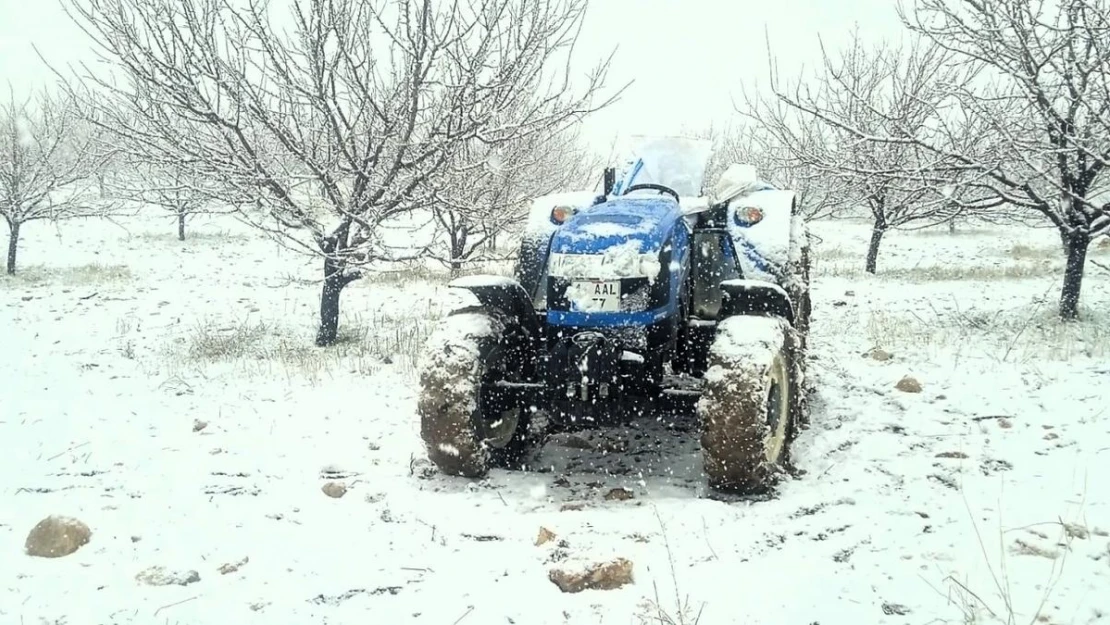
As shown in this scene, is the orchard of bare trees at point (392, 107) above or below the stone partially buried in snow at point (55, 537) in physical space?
above

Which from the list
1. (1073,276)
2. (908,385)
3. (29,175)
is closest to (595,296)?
(908,385)

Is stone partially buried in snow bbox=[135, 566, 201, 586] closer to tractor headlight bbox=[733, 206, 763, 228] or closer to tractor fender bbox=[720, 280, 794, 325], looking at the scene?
tractor fender bbox=[720, 280, 794, 325]

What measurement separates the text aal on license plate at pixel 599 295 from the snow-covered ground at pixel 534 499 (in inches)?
38.0

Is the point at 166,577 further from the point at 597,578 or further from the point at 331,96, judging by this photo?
the point at 331,96

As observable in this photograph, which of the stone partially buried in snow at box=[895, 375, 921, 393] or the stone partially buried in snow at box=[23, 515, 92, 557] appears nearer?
the stone partially buried in snow at box=[23, 515, 92, 557]

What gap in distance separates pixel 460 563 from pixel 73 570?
60.8 inches

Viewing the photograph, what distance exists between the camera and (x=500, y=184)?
1209cm

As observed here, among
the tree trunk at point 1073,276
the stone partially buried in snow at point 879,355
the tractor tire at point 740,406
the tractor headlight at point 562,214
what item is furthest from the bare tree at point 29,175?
the tree trunk at point 1073,276

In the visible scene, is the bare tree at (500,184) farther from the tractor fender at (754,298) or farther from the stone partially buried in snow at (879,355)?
the stone partially buried in snow at (879,355)

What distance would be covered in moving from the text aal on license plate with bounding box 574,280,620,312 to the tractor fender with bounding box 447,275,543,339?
59 centimetres

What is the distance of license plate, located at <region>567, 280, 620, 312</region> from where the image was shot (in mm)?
3801

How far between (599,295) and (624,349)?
312mm

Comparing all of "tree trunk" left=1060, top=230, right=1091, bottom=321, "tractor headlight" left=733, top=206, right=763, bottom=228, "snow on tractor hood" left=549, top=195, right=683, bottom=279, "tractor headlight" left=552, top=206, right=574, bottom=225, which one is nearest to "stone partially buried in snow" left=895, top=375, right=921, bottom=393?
"tractor headlight" left=733, top=206, right=763, bottom=228

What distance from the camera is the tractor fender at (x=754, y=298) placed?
404 centimetres
